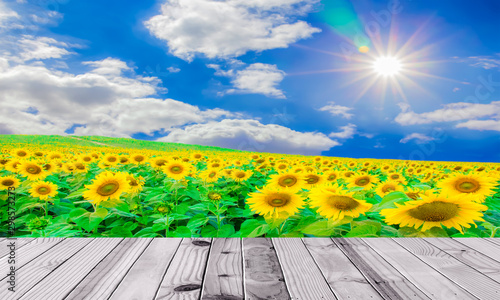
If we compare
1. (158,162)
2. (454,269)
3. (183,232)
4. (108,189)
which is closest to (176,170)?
(158,162)

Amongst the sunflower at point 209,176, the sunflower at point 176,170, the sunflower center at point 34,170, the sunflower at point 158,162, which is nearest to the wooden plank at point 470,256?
the sunflower at point 209,176

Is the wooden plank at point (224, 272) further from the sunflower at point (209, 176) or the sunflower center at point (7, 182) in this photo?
the sunflower center at point (7, 182)

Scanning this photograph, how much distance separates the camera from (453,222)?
7.33 feet

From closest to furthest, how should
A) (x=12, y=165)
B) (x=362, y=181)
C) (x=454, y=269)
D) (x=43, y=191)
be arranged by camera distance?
1. (x=454, y=269)
2. (x=43, y=191)
3. (x=362, y=181)
4. (x=12, y=165)

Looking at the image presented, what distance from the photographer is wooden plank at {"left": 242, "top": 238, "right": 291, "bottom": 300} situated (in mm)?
1528

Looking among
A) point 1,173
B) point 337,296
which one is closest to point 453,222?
point 337,296

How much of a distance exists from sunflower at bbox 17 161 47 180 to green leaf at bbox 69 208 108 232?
66.1 inches

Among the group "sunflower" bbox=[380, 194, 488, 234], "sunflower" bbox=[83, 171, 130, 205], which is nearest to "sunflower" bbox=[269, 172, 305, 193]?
"sunflower" bbox=[380, 194, 488, 234]

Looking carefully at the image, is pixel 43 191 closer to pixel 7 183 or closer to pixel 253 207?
pixel 7 183

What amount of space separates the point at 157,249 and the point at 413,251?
5.43ft

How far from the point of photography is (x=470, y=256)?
83.3 inches

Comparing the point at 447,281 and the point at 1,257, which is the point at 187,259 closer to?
the point at 1,257

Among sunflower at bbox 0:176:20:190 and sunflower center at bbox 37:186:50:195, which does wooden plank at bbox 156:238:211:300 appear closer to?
sunflower center at bbox 37:186:50:195

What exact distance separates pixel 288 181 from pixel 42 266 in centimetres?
202
